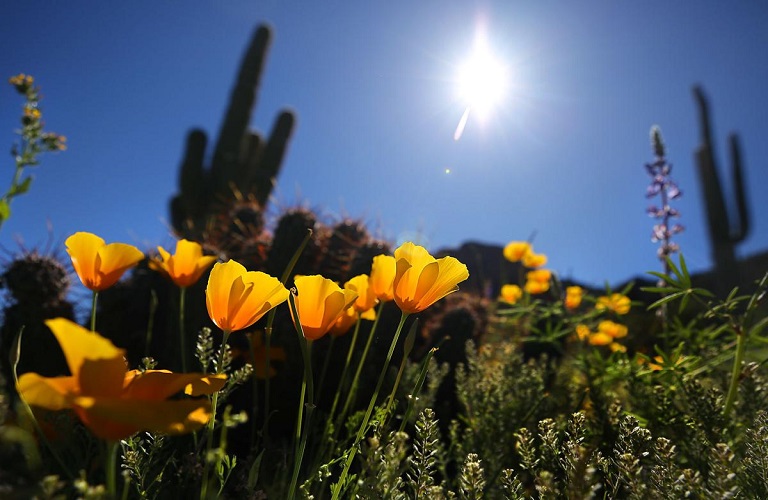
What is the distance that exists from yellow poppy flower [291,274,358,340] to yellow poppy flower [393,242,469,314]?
0.33 ft

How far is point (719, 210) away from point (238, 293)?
1264 centimetres

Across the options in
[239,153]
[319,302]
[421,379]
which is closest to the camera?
[421,379]

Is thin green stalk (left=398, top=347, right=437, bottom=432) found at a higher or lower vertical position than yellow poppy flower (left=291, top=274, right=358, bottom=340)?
lower

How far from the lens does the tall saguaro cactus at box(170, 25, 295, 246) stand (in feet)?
31.3

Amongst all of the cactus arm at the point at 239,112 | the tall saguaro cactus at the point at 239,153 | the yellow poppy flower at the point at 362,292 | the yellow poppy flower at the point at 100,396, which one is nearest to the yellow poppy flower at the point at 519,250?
the yellow poppy flower at the point at 362,292

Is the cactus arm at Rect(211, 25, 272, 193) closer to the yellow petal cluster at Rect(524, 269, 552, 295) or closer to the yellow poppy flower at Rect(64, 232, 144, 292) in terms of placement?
the yellow petal cluster at Rect(524, 269, 552, 295)

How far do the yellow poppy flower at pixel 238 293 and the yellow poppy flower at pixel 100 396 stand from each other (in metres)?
0.26

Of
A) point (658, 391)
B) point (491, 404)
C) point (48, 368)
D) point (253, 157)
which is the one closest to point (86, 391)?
point (491, 404)

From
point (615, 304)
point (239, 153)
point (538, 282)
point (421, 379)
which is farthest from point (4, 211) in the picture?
point (239, 153)

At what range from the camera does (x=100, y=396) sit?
60 centimetres

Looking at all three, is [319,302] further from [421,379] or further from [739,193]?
[739,193]

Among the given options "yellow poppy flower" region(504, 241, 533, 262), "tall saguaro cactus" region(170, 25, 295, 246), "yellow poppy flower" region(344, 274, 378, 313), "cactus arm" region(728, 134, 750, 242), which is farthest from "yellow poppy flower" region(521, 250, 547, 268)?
"cactus arm" region(728, 134, 750, 242)

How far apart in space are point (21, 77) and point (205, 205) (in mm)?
8596

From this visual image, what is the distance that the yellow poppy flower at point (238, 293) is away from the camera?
87 centimetres
